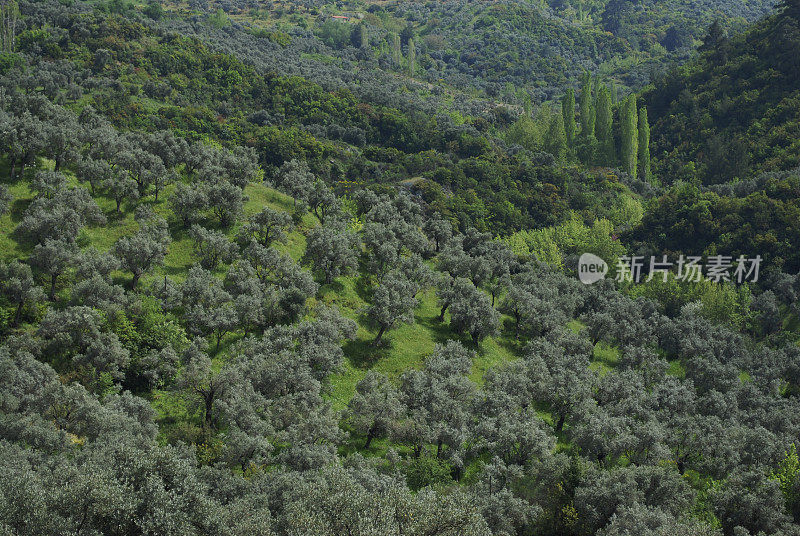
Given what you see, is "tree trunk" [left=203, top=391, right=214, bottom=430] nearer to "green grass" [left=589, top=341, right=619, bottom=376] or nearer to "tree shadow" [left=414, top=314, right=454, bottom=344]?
"tree shadow" [left=414, top=314, right=454, bottom=344]

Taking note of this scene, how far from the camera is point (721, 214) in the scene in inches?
5492

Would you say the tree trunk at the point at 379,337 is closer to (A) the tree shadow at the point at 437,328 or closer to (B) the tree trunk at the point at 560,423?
(A) the tree shadow at the point at 437,328

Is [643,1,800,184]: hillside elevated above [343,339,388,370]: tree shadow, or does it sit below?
above

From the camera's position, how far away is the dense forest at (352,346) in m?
48.0

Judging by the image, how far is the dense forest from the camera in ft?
158

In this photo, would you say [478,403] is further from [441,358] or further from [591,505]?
[591,505]

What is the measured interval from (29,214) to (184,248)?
65.0 feet

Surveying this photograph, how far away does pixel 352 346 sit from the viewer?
8062 cm

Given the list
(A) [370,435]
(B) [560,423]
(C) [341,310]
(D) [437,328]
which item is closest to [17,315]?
(C) [341,310]

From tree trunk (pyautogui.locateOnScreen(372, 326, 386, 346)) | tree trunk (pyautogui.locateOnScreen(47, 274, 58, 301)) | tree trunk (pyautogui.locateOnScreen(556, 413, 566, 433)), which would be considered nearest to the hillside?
tree trunk (pyautogui.locateOnScreen(556, 413, 566, 433))

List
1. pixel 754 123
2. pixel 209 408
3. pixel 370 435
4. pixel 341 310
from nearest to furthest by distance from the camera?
pixel 209 408
pixel 370 435
pixel 341 310
pixel 754 123

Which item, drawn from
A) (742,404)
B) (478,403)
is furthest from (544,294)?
(478,403)

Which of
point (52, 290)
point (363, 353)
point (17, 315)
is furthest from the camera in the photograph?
point (363, 353)

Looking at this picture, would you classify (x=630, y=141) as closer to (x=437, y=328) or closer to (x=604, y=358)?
(x=604, y=358)
